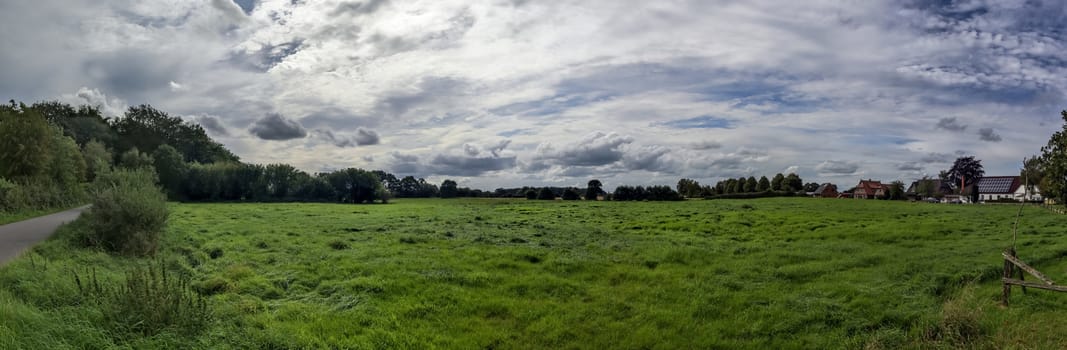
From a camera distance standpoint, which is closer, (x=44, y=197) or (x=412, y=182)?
(x=44, y=197)

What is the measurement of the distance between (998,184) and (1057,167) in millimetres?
116501

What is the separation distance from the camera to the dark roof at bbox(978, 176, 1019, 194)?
97.4 meters

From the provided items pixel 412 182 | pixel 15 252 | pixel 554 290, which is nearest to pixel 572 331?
pixel 554 290

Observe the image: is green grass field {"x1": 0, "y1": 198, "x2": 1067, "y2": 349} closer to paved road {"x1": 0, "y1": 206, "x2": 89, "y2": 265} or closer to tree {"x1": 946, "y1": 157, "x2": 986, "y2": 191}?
paved road {"x1": 0, "y1": 206, "x2": 89, "y2": 265}

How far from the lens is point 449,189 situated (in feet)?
326

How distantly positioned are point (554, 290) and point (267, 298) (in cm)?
696

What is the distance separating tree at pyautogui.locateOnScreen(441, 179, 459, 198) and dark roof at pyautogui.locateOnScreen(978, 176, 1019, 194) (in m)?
102

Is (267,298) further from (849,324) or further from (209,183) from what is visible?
(209,183)

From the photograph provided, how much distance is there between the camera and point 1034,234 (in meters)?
25.4

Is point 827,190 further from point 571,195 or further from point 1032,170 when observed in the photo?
point 1032,170

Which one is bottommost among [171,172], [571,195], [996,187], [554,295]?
[554,295]

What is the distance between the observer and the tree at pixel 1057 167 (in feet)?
44.9

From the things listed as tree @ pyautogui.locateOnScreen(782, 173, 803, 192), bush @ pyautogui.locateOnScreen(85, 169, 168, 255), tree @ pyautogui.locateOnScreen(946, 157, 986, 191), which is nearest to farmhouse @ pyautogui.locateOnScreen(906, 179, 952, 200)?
tree @ pyautogui.locateOnScreen(946, 157, 986, 191)

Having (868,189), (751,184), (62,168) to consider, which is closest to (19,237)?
(62,168)
